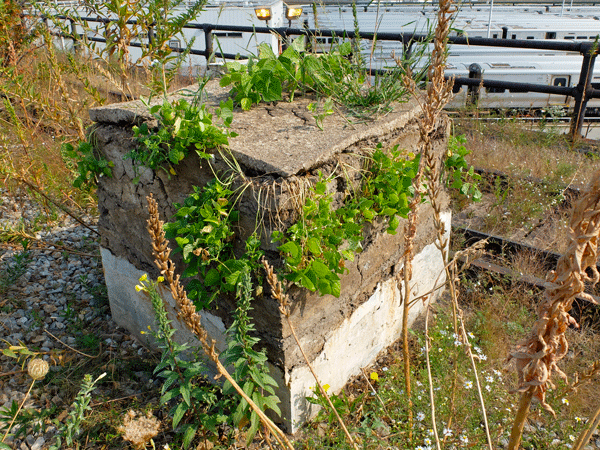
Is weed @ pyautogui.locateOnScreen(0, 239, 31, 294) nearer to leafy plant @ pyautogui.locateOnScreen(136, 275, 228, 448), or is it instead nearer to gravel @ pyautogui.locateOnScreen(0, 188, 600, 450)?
gravel @ pyautogui.locateOnScreen(0, 188, 600, 450)

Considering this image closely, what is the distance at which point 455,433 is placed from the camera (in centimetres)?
212

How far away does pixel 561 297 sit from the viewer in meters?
0.87

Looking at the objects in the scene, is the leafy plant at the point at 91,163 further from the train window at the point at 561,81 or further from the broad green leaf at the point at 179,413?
the train window at the point at 561,81

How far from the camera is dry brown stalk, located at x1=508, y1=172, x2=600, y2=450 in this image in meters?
0.80

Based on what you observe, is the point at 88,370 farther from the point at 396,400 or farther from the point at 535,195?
the point at 535,195

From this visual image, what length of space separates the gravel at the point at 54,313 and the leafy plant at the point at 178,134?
43.6 inches

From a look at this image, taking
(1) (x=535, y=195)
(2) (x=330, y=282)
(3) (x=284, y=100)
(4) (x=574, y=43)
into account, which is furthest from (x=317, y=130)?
(4) (x=574, y=43)

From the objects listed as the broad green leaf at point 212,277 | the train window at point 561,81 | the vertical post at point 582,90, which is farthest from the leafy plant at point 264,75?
the train window at point 561,81

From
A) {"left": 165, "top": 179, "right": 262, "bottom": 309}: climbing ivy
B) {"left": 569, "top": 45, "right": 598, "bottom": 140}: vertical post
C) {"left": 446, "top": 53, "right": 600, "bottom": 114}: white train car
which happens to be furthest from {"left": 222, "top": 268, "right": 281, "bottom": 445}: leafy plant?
{"left": 446, "top": 53, "right": 600, "bottom": 114}: white train car

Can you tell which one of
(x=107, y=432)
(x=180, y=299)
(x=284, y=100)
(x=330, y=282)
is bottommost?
(x=107, y=432)

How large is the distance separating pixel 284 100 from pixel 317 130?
0.50 metres

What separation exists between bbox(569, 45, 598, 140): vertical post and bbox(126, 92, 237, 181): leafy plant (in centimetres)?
453

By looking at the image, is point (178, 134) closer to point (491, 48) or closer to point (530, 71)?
point (530, 71)

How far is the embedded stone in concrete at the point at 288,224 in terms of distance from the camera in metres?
2.08
